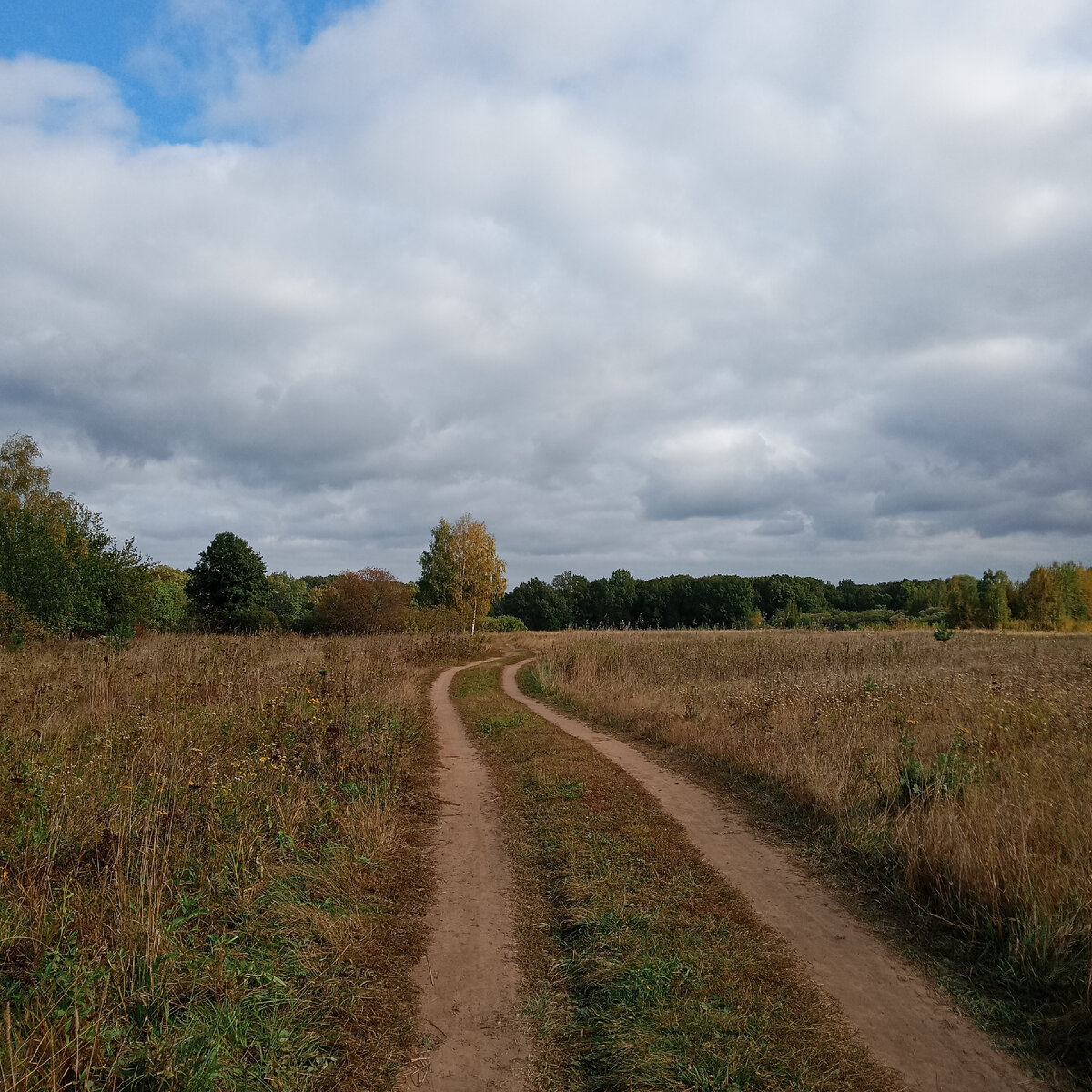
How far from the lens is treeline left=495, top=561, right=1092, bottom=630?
6812cm

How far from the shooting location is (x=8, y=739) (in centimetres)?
787

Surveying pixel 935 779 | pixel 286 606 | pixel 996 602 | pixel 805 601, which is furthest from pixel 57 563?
pixel 805 601

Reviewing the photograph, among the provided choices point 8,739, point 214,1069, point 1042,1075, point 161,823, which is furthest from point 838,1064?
point 8,739

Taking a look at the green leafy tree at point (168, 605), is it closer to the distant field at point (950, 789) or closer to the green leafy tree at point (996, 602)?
the distant field at point (950, 789)

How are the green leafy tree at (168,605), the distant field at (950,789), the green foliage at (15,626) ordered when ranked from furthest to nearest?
the green leafy tree at (168,605) < the green foliage at (15,626) < the distant field at (950,789)

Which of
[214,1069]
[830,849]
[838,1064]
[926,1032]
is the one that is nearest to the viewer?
[214,1069]

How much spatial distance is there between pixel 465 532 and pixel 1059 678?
40.6m

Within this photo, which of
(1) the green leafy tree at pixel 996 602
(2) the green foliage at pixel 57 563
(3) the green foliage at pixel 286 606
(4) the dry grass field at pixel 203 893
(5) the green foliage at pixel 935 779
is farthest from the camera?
(1) the green leafy tree at pixel 996 602

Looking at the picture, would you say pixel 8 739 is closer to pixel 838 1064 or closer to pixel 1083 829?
pixel 838 1064

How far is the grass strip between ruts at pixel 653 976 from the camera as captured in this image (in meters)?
3.70

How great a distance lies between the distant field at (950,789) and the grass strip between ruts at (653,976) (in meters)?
1.33

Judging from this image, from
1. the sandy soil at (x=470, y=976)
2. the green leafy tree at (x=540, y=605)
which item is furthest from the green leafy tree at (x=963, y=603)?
the sandy soil at (x=470, y=976)

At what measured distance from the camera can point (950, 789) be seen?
7184 millimetres

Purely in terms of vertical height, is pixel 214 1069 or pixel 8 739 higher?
pixel 8 739
